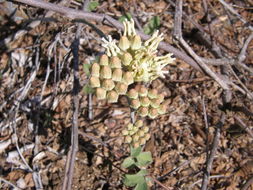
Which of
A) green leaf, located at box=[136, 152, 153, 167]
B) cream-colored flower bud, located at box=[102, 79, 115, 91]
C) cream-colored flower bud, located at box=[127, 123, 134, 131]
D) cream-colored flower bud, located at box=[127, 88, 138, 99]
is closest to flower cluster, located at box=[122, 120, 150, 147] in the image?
cream-colored flower bud, located at box=[127, 123, 134, 131]

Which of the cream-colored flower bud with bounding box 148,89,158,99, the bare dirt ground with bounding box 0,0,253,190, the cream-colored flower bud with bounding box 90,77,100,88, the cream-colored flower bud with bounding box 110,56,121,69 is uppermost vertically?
the cream-colored flower bud with bounding box 110,56,121,69

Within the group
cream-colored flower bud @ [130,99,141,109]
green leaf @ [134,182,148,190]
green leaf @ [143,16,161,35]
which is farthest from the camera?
green leaf @ [143,16,161,35]

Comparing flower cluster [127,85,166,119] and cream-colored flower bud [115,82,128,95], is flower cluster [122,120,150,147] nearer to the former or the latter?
flower cluster [127,85,166,119]

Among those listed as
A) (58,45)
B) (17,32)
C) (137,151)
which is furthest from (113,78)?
(17,32)

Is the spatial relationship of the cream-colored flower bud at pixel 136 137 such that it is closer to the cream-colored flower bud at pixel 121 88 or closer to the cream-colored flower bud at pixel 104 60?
the cream-colored flower bud at pixel 121 88

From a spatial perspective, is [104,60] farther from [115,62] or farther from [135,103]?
[135,103]

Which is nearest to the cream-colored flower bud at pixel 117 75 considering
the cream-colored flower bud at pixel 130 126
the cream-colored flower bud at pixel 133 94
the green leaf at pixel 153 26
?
the cream-colored flower bud at pixel 133 94
